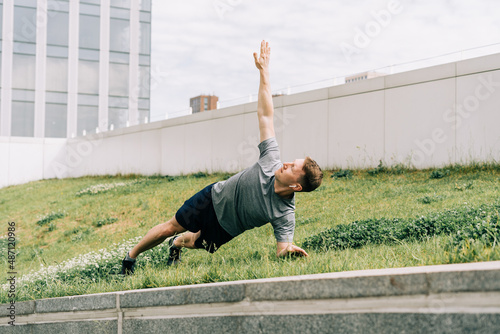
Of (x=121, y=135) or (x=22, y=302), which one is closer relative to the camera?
(x=22, y=302)

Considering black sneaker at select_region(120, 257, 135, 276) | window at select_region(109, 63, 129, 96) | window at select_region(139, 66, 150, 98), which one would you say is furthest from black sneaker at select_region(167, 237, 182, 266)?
window at select_region(109, 63, 129, 96)

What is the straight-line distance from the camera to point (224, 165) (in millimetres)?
17156

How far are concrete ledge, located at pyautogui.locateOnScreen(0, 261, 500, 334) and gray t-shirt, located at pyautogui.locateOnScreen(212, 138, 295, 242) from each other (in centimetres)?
128

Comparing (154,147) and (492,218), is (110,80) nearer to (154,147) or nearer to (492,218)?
(154,147)

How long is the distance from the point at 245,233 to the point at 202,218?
2.89 meters

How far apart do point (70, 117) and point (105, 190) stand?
1728 cm

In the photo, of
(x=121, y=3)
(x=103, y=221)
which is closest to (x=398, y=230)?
(x=103, y=221)

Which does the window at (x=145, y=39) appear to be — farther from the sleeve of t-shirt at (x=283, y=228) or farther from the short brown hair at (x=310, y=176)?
the short brown hair at (x=310, y=176)

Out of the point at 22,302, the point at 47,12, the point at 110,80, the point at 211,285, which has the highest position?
the point at 47,12

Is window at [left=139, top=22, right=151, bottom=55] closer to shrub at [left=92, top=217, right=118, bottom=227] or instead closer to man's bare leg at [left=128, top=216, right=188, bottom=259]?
shrub at [left=92, top=217, right=118, bottom=227]

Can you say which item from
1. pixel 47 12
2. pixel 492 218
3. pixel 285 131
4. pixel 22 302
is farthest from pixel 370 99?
pixel 47 12

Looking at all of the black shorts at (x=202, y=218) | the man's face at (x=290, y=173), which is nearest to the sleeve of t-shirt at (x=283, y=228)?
the man's face at (x=290, y=173)

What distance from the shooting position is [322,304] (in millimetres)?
2902

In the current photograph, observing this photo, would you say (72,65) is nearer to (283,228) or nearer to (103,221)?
(103,221)
